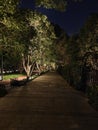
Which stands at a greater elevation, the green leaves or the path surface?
the green leaves

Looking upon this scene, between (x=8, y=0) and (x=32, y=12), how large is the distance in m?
6.43

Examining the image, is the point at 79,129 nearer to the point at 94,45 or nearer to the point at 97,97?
the point at 97,97

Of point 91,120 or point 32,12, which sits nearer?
point 91,120

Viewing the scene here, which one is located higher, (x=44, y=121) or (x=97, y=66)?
(x=97, y=66)

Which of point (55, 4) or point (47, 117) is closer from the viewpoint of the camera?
point (55, 4)

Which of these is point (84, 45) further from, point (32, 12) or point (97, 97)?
point (97, 97)

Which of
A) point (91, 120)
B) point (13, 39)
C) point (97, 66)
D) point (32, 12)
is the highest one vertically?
point (32, 12)

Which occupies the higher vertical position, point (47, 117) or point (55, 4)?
point (55, 4)

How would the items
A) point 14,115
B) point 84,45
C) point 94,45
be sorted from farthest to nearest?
point 84,45 → point 94,45 → point 14,115

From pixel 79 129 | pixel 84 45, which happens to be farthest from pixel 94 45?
pixel 79 129

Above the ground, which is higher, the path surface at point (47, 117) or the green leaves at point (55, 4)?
the green leaves at point (55, 4)

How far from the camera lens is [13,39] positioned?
20844mm

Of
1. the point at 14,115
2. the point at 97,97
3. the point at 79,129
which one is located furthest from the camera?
the point at 97,97

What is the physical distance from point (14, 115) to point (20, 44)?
7645mm
